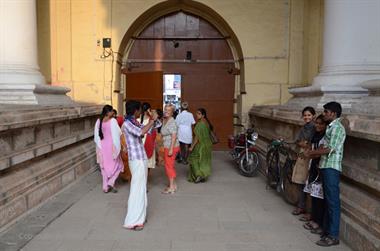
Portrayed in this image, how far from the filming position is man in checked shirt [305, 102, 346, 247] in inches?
161

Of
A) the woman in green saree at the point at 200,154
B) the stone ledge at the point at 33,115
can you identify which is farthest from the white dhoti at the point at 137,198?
the woman in green saree at the point at 200,154

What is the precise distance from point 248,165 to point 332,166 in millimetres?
4145

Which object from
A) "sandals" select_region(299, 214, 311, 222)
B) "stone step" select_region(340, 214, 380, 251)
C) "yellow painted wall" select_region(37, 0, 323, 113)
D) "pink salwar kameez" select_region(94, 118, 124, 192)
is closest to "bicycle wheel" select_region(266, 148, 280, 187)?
"sandals" select_region(299, 214, 311, 222)

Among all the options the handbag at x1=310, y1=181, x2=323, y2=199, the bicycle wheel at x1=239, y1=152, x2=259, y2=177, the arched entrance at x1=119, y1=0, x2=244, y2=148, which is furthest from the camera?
the arched entrance at x1=119, y1=0, x2=244, y2=148

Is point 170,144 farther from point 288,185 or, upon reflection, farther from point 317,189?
point 317,189

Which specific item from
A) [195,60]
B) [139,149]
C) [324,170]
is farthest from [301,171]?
[195,60]

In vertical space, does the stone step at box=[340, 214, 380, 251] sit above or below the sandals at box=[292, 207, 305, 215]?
above

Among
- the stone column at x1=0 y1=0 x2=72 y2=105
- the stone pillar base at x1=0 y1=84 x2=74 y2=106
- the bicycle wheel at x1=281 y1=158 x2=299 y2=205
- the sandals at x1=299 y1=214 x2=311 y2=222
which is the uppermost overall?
the stone column at x1=0 y1=0 x2=72 y2=105

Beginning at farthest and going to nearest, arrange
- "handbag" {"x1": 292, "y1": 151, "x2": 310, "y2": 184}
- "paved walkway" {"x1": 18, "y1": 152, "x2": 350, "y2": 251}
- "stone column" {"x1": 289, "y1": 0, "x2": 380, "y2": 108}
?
"stone column" {"x1": 289, "y1": 0, "x2": 380, "y2": 108} → "handbag" {"x1": 292, "y1": 151, "x2": 310, "y2": 184} → "paved walkway" {"x1": 18, "y1": 152, "x2": 350, "y2": 251}

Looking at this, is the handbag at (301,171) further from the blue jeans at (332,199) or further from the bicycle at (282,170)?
the blue jeans at (332,199)

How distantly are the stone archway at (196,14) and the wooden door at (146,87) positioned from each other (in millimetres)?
330

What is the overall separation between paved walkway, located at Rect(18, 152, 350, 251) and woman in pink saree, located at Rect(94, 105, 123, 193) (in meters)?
0.32

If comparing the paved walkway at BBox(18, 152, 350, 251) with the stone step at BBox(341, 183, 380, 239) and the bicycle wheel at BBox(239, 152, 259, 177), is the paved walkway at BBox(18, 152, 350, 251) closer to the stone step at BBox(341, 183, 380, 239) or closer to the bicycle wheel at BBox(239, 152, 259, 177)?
the stone step at BBox(341, 183, 380, 239)

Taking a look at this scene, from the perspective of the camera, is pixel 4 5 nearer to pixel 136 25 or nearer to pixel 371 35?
pixel 136 25
